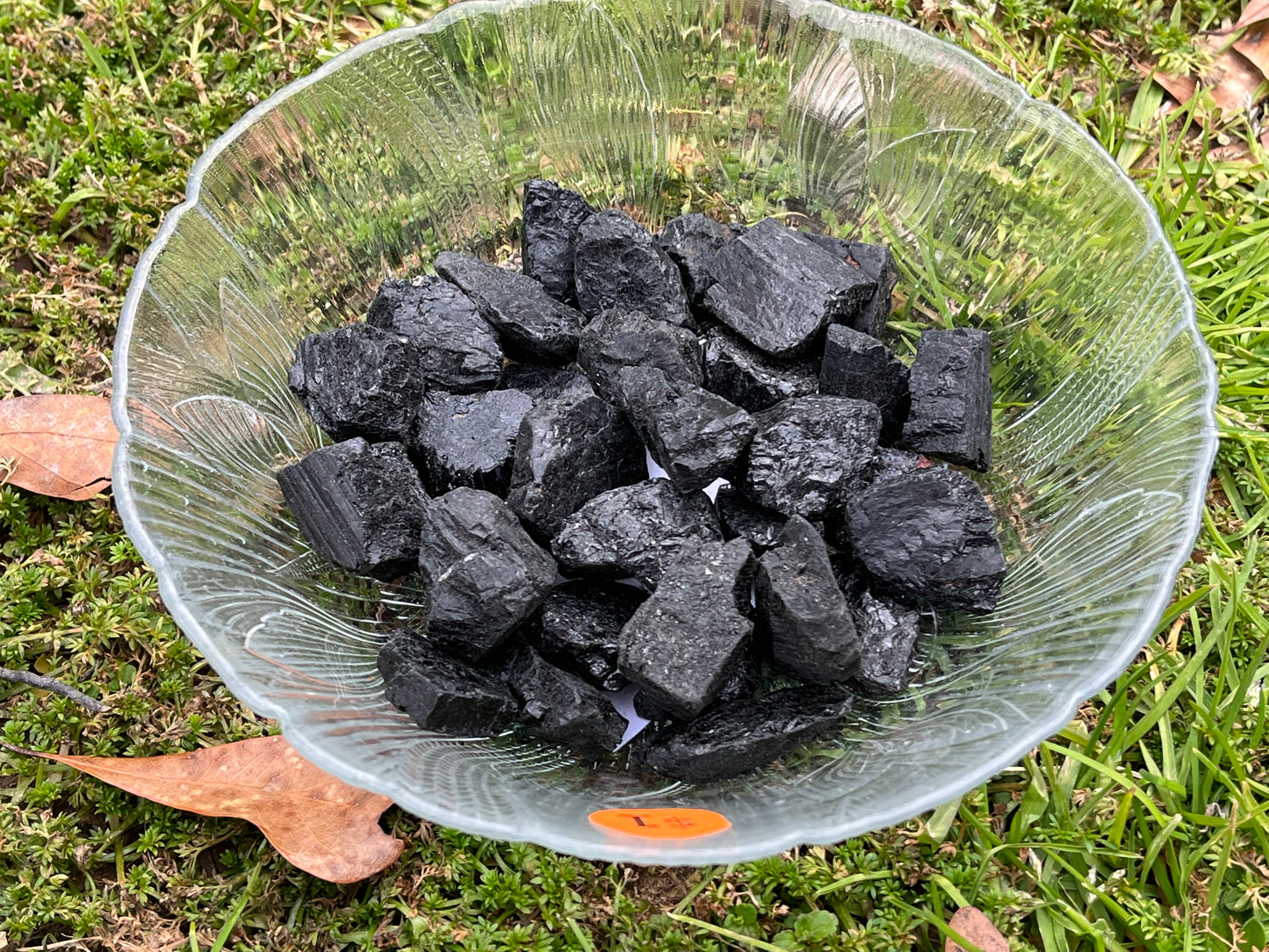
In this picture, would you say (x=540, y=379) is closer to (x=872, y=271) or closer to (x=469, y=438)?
(x=469, y=438)

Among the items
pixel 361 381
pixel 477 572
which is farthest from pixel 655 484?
pixel 361 381

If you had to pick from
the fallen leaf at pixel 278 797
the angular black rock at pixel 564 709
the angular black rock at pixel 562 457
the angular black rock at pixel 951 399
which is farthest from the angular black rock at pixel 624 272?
the fallen leaf at pixel 278 797

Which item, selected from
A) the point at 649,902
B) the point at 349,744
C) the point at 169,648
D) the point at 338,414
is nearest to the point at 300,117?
the point at 338,414

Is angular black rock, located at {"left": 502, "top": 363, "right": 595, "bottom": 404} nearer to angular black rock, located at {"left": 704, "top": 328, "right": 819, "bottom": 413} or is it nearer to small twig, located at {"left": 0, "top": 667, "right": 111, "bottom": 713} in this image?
angular black rock, located at {"left": 704, "top": 328, "right": 819, "bottom": 413}

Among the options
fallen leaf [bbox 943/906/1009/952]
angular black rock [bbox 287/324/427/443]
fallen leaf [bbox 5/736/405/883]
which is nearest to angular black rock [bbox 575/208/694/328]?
angular black rock [bbox 287/324/427/443]

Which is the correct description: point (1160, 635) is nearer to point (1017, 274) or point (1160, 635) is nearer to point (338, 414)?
point (1017, 274)

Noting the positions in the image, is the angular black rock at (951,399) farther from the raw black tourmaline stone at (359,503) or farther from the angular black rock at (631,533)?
the raw black tourmaline stone at (359,503)
